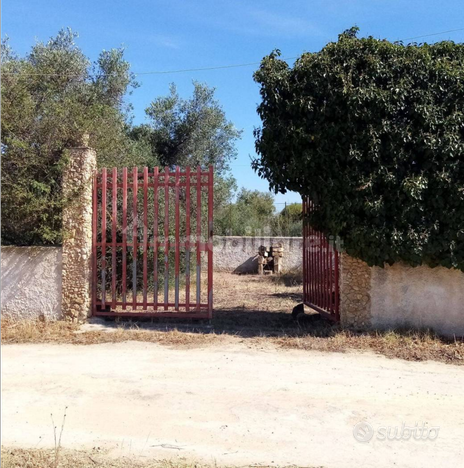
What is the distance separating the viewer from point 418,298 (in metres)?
7.70

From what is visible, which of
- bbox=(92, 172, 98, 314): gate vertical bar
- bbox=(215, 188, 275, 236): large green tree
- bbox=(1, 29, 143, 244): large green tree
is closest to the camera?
bbox=(1, 29, 143, 244): large green tree

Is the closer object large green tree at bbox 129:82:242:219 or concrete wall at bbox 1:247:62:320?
concrete wall at bbox 1:247:62:320

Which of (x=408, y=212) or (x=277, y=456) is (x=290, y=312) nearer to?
(x=408, y=212)

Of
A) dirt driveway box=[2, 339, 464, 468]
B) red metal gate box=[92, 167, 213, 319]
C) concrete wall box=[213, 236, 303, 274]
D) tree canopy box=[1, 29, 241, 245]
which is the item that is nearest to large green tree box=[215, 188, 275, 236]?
concrete wall box=[213, 236, 303, 274]

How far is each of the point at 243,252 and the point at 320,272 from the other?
10.7 metres

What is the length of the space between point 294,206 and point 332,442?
2687 centimetres

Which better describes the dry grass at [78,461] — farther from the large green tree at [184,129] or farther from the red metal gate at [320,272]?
the large green tree at [184,129]

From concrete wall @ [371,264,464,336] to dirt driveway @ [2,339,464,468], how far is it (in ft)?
4.04

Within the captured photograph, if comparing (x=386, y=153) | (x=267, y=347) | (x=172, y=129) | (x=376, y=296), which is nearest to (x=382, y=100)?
(x=386, y=153)

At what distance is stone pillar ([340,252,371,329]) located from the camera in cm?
777

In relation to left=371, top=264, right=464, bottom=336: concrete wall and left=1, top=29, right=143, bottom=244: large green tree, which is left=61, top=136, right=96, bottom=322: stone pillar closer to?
left=1, top=29, right=143, bottom=244: large green tree

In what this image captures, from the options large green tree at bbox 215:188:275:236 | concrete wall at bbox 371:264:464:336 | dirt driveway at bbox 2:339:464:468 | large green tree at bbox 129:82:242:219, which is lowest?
dirt driveway at bbox 2:339:464:468

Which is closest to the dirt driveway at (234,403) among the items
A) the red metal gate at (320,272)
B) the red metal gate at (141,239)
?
the red metal gate at (141,239)

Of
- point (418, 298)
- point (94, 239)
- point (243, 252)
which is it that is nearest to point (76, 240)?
point (94, 239)
